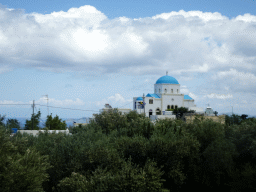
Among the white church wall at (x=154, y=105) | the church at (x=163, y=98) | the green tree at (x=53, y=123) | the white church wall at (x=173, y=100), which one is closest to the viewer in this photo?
the green tree at (x=53, y=123)

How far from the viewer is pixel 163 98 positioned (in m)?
71.4

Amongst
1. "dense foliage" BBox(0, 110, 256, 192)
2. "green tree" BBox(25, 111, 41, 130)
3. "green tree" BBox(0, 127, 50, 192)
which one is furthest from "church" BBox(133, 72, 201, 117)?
"green tree" BBox(0, 127, 50, 192)

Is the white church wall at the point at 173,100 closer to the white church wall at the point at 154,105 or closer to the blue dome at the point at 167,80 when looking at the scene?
the white church wall at the point at 154,105

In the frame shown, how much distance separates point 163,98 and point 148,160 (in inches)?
2125

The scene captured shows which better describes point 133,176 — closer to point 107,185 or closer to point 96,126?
point 107,185

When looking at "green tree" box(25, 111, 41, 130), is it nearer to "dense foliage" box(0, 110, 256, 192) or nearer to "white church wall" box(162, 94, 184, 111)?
"dense foliage" box(0, 110, 256, 192)

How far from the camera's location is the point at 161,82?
238 ft

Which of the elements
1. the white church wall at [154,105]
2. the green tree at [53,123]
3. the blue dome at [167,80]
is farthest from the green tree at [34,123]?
the blue dome at [167,80]

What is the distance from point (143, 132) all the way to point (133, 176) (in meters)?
9.33

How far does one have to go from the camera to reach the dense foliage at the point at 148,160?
16.2 meters

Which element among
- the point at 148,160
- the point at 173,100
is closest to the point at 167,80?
the point at 173,100

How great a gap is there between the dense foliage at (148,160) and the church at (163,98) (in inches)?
1788

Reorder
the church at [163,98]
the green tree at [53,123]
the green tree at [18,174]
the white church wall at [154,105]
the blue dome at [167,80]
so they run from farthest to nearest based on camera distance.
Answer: the blue dome at [167,80] → the church at [163,98] → the white church wall at [154,105] → the green tree at [53,123] → the green tree at [18,174]

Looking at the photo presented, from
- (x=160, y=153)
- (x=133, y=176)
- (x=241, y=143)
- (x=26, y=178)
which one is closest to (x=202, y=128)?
(x=241, y=143)
